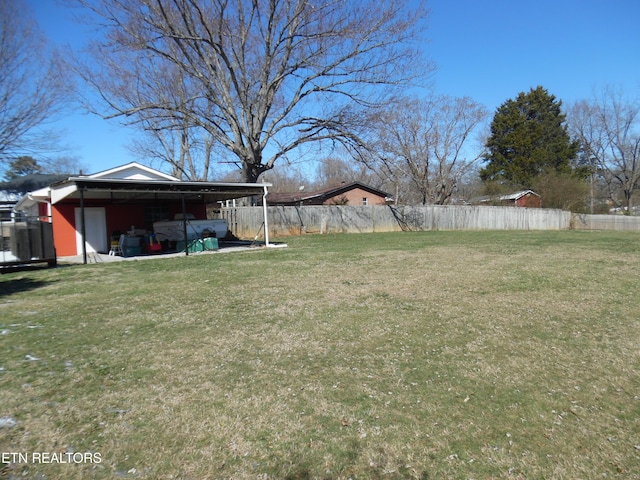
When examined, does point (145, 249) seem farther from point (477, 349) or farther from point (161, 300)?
point (477, 349)

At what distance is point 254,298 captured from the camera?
632 cm

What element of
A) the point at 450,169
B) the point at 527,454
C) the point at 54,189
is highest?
the point at 450,169

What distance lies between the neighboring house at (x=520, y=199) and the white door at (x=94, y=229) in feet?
101

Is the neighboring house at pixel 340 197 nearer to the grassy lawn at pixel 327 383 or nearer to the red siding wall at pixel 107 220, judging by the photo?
the red siding wall at pixel 107 220

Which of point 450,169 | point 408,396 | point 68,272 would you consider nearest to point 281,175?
point 450,169

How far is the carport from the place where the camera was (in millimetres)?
11062

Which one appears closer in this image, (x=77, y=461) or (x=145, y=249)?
(x=77, y=461)

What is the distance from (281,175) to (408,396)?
48340 mm

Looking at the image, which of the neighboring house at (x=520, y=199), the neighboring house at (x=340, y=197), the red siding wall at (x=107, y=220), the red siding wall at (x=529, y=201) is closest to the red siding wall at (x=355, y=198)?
the neighboring house at (x=340, y=197)

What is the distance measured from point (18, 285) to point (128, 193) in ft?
22.4

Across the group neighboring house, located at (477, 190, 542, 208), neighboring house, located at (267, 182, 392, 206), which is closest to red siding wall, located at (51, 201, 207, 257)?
neighboring house, located at (267, 182, 392, 206)

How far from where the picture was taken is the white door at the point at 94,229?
14773 millimetres

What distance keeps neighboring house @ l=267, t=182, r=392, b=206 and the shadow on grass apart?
2497 centimetres

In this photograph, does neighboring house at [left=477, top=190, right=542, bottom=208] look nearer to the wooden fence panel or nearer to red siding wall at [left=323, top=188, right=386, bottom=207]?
the wooden fence panel
